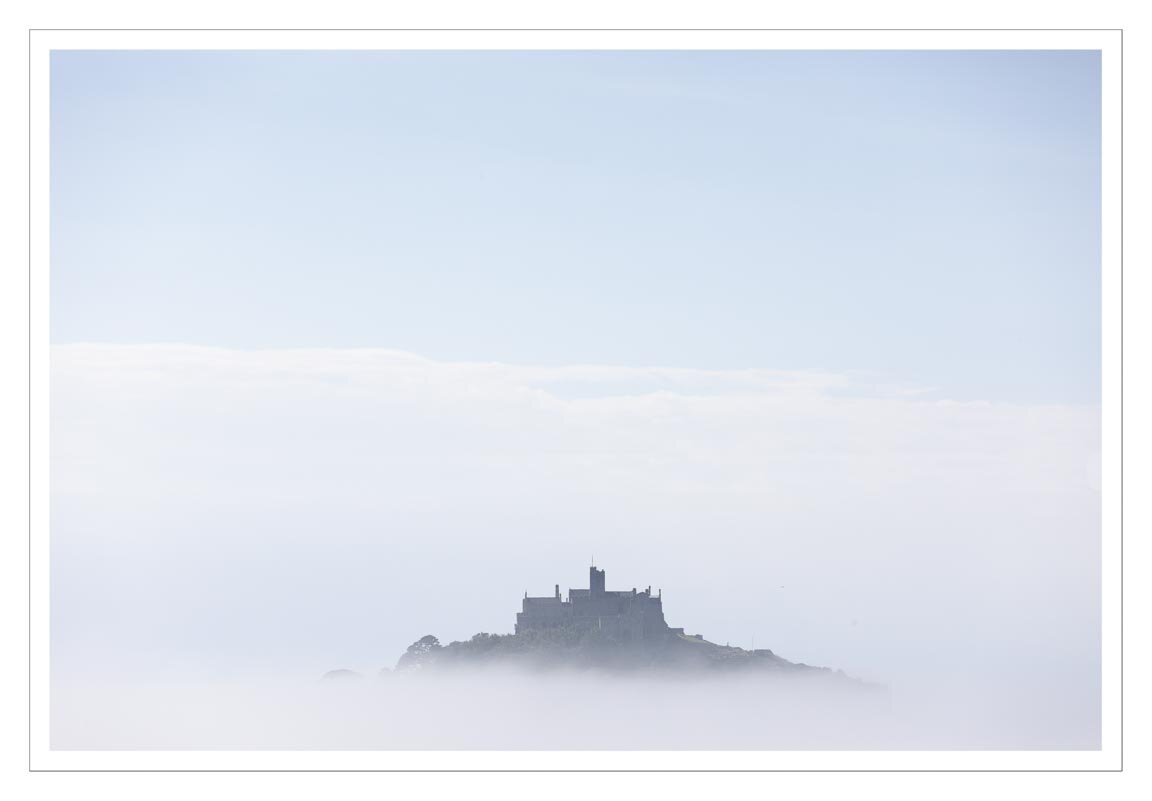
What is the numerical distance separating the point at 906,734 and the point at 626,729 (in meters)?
21.1

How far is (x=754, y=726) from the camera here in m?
89.1

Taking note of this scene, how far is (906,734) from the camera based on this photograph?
10150 cm
